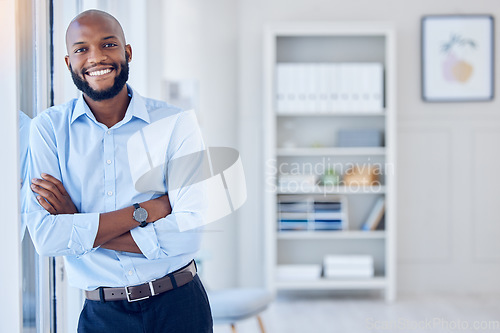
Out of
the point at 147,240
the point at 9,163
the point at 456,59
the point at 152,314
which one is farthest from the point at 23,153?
the point at 456,59

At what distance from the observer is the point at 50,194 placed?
149 centimetres

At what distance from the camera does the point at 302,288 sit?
4473 mm

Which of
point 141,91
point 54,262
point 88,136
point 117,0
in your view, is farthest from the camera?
point 141,91

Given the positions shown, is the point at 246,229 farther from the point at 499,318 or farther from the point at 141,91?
the point at 499,318

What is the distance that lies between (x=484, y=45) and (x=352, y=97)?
1190 mm

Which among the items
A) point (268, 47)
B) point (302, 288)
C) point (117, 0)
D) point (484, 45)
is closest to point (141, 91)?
point (117, 0)

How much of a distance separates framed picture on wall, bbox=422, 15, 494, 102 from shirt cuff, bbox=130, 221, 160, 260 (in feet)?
11.8

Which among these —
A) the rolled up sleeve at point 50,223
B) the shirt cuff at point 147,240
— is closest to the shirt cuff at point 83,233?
the rolled up sleeve at point 50,223

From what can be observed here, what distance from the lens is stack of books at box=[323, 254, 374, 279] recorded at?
449 cm

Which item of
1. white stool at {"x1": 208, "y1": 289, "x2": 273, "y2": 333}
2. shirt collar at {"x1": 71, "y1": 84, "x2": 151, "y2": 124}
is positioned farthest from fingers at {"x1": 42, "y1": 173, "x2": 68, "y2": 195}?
white stool at {"x1": 208, "y1": 289, "x2": 273, "y2": 333}

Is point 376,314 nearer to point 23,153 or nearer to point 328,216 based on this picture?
point 328,216

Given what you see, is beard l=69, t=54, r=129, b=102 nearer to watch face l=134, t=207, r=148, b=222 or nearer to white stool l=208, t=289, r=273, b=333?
watch face l=134, t=207, r=148, b=222

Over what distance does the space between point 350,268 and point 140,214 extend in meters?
3.22

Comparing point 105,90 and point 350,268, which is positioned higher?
point 105,90
